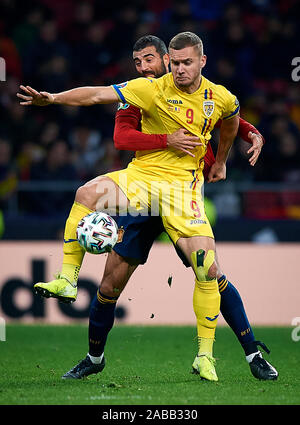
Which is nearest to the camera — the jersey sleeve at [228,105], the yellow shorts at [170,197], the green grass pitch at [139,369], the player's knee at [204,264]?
the green grass pitch at [139,369]

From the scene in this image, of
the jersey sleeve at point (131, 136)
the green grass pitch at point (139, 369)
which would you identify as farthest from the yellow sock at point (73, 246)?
the green grass pitch at point (139, 369)

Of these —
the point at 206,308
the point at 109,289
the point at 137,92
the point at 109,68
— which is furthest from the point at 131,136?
the point at 109,68

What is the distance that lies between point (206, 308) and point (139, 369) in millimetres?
1207

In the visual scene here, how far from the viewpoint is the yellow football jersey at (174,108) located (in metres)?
5.93

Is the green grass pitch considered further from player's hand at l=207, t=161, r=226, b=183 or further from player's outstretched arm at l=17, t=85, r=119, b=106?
player's outstretched arm at l=17, t=85, r=119, b=106

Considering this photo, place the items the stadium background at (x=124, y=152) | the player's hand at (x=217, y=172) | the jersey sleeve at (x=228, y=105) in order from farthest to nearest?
1. the stadium background at (x=124, y=152)
2. the player's hand at (x=217, y=172)
3. the jersey sleeve at (x=228, y=105)

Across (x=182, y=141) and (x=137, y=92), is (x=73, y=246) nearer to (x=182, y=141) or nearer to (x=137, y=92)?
(x=182, y=141)

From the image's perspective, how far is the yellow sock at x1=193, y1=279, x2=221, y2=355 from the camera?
5.81 m

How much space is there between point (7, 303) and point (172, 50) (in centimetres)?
541

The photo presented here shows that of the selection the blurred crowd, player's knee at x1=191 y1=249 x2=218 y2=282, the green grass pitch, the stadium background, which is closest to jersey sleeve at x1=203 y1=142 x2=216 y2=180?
player's knee at x1=191 y1=249 x2=218 y2=282

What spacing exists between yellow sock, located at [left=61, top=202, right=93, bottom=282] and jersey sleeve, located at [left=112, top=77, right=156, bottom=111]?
0.81 m

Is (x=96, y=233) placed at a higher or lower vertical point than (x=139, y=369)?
higher

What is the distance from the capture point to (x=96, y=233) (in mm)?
5531

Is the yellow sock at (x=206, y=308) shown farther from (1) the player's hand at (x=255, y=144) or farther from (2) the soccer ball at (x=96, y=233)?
(1) the player's hand at (x=255, y=144)
